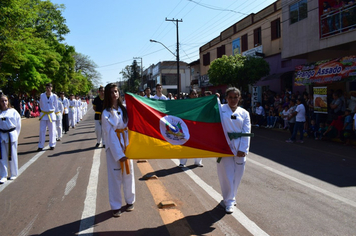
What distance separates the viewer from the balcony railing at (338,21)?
13.3 metres

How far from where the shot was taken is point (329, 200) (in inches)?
199

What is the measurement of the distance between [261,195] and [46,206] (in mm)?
3731

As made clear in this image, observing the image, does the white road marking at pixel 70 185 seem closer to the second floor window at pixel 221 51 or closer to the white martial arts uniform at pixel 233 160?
the white martial arts uniform at pixel 233 160

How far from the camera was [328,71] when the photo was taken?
12.7 metres

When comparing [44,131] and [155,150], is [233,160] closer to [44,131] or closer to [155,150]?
[155,150]

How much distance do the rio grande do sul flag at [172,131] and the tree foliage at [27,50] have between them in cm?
1507

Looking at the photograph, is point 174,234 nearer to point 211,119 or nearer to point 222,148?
point 222,148

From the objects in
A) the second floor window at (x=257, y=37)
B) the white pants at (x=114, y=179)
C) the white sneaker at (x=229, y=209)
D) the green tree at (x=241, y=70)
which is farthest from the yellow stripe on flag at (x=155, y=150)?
the second floor window at (x=257, y=37)

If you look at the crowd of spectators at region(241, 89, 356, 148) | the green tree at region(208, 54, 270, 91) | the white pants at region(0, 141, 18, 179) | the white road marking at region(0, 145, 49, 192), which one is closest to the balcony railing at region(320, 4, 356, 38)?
the crowd of spectators at region(241, 89, 356, 148)

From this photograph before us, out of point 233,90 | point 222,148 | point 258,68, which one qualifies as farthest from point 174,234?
point 258,68

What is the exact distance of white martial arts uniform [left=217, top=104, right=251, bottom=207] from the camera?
4.45 meters

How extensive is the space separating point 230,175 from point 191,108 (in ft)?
4.18

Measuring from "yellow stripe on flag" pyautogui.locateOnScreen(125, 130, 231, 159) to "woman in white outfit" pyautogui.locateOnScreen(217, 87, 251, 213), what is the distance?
212mm

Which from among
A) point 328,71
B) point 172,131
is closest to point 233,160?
point 172,131
